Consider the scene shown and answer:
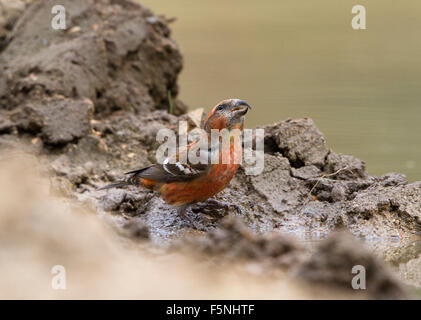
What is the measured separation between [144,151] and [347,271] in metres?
3.60

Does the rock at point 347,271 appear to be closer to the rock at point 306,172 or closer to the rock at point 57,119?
the rock at point 306,172

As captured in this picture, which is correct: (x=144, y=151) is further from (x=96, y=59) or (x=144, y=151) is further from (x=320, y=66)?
(x=320, y=66)

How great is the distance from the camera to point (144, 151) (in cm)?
685

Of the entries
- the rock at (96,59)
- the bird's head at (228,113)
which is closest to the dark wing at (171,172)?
the bird's head at (228,113)

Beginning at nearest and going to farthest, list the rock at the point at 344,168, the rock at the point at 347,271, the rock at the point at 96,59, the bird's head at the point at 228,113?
the rock at the point at 347,271 → the bird's head at the point at 228,113 → the rock at the point at 344,168 → the rock at the point at 96,59

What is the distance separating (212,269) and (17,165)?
10.3ft

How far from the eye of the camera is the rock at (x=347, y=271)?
3.54 meters

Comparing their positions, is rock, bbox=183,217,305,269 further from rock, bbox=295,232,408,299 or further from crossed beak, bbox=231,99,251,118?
crossed beak, bbox=231,99,251,118

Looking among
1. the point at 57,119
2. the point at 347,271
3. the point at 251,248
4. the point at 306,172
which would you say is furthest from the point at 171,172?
the point at 347,271

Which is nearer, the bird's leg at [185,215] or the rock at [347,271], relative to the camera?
the rock at [347,271]

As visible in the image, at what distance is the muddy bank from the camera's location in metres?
4.54

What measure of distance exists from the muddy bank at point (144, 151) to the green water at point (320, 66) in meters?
1.76

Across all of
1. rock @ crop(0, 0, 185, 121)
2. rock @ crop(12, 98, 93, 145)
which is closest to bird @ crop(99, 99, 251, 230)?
rock @ crop(12, 98, 93, 145)

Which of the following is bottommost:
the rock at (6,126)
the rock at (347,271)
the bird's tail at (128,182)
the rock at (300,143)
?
the rock at (347,271)
